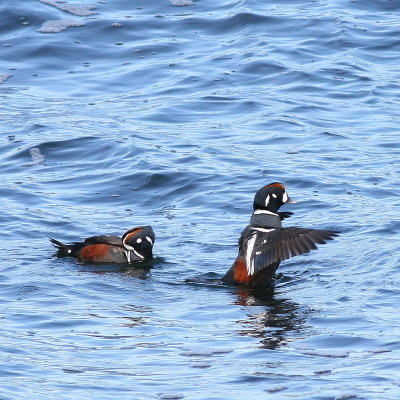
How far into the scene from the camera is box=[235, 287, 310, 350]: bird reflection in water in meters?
8.40

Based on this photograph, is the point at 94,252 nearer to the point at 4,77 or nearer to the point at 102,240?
the point at 102,240

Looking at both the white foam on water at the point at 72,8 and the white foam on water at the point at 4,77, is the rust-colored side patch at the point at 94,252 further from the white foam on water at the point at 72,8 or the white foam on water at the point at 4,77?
the white foam on water at the point at 72,8

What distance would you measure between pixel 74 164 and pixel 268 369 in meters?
7.15

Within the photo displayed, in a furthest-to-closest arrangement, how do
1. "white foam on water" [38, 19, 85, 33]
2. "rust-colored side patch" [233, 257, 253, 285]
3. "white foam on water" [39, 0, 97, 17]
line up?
"white foam on water" [39, 0, 97, 17] → "white foam on water" [38, 19, 85, 33] → "rust-colored side patch" [233, 257, 253, 285]

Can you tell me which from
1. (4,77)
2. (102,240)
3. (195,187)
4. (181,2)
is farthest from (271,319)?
(181,2)

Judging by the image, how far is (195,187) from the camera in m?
13.2

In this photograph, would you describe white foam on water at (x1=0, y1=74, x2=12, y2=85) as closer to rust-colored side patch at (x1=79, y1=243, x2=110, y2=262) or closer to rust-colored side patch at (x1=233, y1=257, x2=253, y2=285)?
rust-colored side patch at (x1=79, y1=243, x2=110, y2=262)

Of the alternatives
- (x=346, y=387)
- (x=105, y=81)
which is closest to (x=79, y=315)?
(x=346, y=387)

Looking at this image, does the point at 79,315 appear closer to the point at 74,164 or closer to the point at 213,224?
the point at 213,224

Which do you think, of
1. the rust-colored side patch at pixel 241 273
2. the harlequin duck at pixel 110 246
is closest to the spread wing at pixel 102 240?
the harlequin duck at pixel 110 246

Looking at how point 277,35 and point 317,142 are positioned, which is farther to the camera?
point 277,35

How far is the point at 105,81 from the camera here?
17.1 meters

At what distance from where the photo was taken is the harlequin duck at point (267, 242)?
32.5 ft

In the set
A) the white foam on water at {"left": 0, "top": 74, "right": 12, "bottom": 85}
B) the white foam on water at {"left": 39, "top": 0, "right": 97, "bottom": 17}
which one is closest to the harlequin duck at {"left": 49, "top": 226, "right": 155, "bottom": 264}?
the white foam on water at {"left": 0, "top": 74, "right": 12, "bottom": 85}
